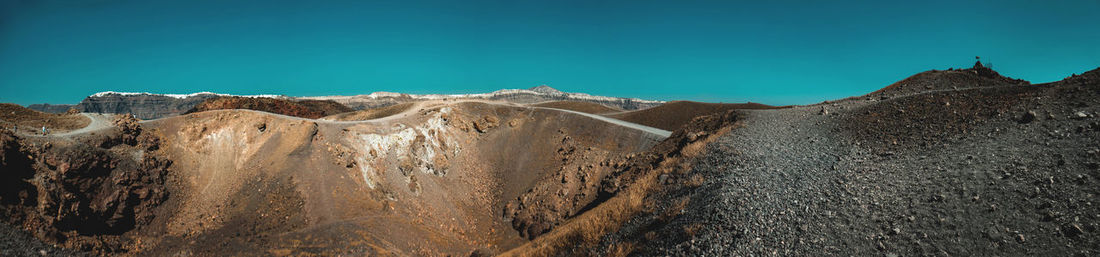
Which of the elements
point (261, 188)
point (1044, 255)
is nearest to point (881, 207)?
point (1044, 255)

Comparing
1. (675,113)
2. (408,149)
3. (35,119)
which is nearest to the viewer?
(35,119)

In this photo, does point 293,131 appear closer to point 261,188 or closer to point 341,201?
point 261,188

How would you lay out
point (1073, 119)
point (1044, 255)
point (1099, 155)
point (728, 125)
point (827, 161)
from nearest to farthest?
point (1044, 255) < point (1099, 155) < point (1073, 119) < point (827, 161) < point (728, 125)

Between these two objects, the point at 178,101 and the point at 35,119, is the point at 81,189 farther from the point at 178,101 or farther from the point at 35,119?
the point at 178,101

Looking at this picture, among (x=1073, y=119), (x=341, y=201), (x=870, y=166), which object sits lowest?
(x=341, y=201)

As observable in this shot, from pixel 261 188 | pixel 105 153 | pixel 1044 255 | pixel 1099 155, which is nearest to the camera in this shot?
pixel 1044 255

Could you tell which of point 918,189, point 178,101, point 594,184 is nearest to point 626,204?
point 918,189

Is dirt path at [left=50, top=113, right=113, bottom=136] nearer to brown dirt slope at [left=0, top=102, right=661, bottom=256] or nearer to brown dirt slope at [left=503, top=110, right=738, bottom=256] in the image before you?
brown dirt slope at [left=0, top=102, right=661, bottom=256]
